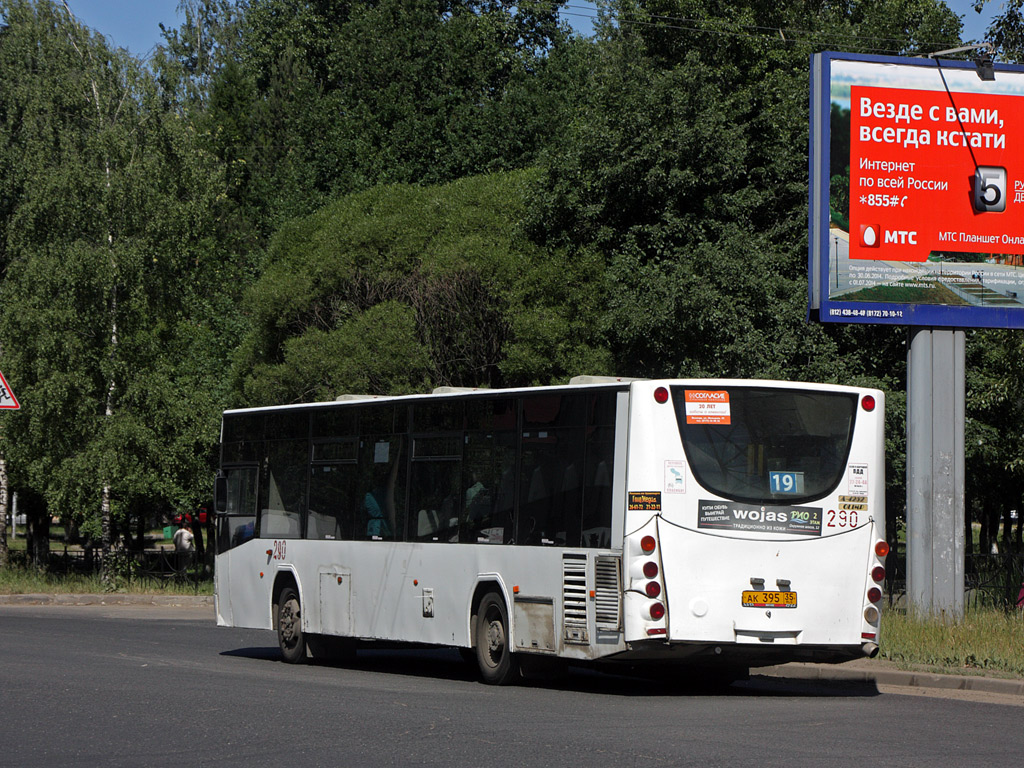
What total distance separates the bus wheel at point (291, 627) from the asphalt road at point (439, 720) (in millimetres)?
805

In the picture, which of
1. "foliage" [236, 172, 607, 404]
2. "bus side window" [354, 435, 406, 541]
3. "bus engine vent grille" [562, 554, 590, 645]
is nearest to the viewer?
"bus engine vent grille" [562, 554, 590, 645]

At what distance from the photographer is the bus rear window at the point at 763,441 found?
43.2 feet

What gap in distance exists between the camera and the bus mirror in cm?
1917

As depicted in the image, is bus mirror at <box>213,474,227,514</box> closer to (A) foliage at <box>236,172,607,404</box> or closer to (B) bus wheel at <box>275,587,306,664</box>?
(B) bus wheel at <box>275,587,306,664</box>

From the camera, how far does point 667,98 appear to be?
102 feet

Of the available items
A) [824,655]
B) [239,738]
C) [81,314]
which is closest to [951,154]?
[824,655]

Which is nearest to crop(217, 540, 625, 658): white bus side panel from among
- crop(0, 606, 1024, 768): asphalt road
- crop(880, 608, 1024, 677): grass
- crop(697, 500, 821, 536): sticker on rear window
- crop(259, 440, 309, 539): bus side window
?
crop(259, 440, 309, 539): bus side window

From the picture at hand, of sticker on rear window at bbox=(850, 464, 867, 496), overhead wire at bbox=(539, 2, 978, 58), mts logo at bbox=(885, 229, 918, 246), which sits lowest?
sticker on rear window at bbox=(850, 464, 867, 496)

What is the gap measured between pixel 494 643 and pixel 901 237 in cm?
783

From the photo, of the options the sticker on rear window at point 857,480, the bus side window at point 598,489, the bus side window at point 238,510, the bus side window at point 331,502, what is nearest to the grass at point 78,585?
the bus side window at point 238,510

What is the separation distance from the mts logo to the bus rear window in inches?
221

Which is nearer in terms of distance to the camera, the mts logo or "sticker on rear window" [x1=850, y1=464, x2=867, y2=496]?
"sticker on rear window" [x1=850, y1=464, x2=867, y2=496]

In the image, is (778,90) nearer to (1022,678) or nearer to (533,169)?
(533,169)

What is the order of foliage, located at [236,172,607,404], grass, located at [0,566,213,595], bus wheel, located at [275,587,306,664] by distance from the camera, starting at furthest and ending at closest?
foliage, located at [236,172,607,404]
grass, located at [0,566,213,595]
bus wheel, located at [275,587,306,664]
